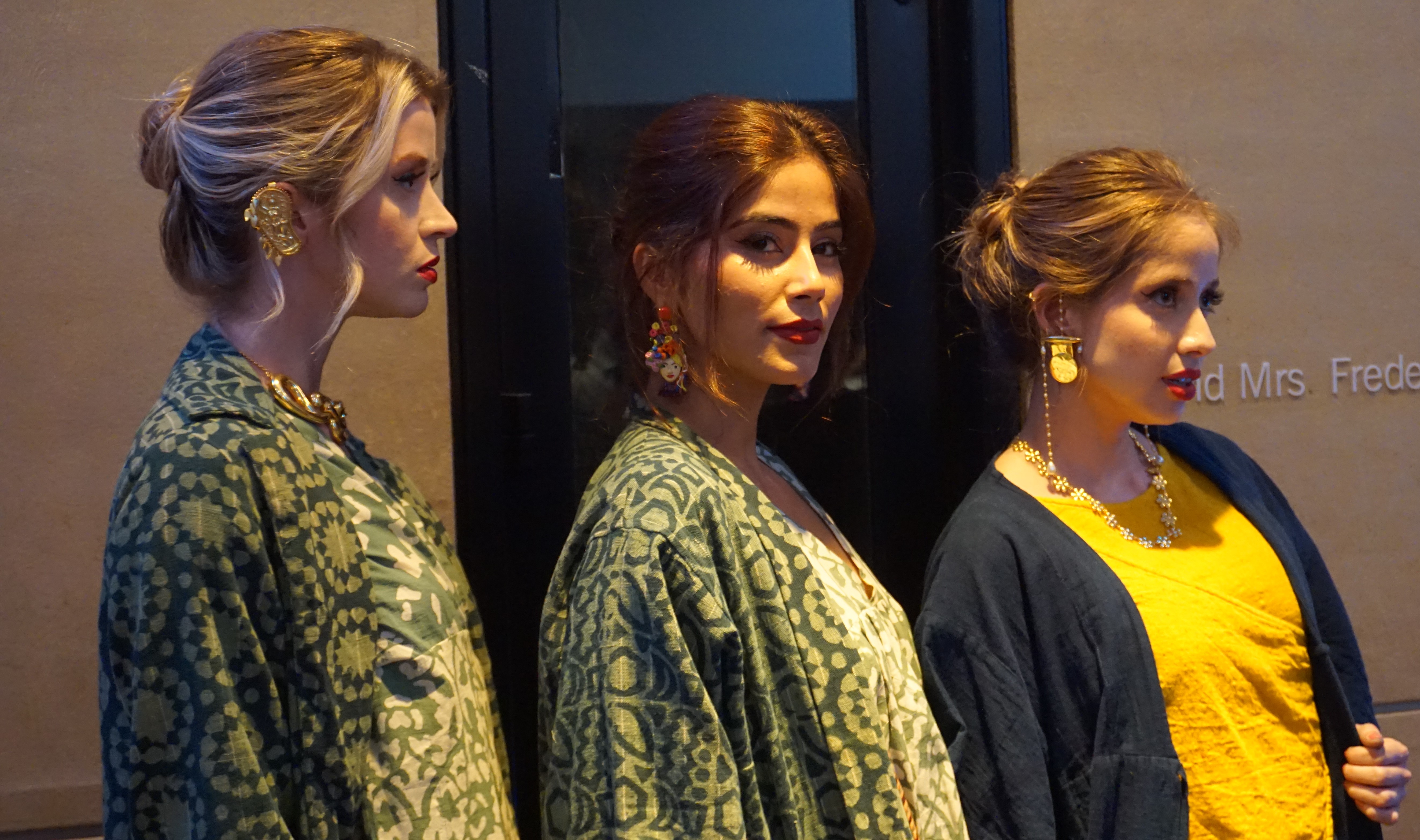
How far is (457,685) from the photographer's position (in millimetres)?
1270

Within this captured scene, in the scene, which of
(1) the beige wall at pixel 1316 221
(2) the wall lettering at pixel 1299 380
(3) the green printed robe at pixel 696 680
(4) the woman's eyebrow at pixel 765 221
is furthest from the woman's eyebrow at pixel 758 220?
(2) the wall lettering at pixel 1299 380

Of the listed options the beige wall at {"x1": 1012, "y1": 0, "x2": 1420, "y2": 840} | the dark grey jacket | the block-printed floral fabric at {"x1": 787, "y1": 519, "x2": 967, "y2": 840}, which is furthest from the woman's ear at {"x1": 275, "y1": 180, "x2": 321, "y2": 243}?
the beige wall at {"x1": 1012, "y1": 0, "x2": 1420, "y2": 840}

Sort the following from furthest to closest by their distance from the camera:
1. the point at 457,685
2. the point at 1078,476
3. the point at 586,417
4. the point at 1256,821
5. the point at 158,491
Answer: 1. the point at 586,417
2. the point at 1078,476
3. the point at 1256,821
4. the point at 457,685
5. the point at 158,491

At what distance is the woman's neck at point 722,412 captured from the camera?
149 cm

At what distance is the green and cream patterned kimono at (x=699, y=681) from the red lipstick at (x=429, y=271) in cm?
32

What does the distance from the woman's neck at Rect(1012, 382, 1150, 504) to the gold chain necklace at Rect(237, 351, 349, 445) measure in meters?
0.93

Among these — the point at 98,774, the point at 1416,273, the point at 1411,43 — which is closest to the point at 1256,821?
the point at 1416,273

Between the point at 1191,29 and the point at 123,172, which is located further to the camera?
the point at 1191,29

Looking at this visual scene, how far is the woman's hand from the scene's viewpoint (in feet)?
5.04

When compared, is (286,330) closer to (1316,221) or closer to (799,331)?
(799,331)

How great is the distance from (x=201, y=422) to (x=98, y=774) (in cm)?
87

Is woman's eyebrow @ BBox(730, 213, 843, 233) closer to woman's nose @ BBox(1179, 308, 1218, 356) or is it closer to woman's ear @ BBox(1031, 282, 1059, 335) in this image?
woman's ear @ BBox(1031, 282, 1059, 335)

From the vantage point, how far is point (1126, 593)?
1485 mm

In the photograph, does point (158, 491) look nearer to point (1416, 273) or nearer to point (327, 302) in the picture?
point (327, 302)
